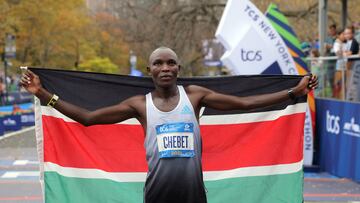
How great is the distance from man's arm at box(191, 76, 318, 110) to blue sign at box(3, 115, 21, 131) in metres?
19.3

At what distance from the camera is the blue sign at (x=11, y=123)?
2347cm

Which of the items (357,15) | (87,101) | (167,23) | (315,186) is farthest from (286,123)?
(357,15)

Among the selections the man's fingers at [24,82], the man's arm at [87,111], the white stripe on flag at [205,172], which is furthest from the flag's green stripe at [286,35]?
the man's fingers at [24,82]

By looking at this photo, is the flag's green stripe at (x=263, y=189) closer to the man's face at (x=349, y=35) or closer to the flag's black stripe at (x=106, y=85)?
the flag's black stripe at (x=106, y=85)

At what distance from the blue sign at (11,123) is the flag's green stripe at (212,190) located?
18.3 m

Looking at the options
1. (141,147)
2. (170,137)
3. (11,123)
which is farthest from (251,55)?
(11,123)

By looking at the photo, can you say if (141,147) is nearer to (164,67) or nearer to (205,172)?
(205,172)

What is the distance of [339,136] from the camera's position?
41.2ft

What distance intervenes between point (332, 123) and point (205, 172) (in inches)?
287

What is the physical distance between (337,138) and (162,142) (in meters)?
8.73

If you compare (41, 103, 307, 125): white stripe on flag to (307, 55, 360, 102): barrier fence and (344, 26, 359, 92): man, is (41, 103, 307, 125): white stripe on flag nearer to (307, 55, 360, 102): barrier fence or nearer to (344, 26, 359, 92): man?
(307, 55, 360, 102): barrier fence

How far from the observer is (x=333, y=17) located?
33.5 meters

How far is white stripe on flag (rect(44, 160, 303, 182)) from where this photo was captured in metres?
5.70

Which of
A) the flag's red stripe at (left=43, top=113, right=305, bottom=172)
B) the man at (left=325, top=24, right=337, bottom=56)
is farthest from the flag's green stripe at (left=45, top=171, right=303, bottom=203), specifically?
the man at (left=325, top=24, right=337, bottom=56)
